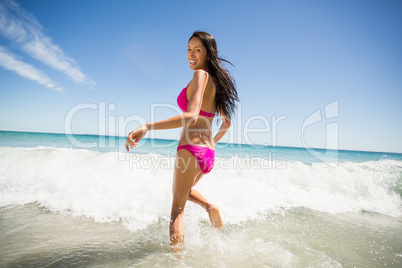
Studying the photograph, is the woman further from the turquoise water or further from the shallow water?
the turquoise water

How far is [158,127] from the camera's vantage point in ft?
4.87

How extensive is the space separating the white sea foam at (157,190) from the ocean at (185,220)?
3 cm

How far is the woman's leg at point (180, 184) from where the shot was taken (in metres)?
1.77

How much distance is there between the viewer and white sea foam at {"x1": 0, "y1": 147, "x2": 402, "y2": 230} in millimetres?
3773

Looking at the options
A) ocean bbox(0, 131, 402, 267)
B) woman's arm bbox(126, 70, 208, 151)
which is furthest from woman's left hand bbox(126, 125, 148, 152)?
ocean bbox(0, 131, 402, 267)

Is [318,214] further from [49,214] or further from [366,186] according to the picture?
[49,214]

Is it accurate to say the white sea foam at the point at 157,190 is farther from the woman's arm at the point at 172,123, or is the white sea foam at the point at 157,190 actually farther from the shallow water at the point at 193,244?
the woman's arm at the point at 172,123

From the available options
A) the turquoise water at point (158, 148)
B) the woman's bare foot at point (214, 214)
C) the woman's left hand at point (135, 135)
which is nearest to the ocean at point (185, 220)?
the woman's bare foot at point (214, 214)

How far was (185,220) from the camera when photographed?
330 centimetres

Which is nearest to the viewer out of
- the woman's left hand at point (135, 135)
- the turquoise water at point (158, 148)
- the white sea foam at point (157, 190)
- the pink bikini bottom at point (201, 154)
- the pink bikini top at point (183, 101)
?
the woman's left hand at point (135, 135)

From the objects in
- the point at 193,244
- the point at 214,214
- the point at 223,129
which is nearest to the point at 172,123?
→ the point at 223,129

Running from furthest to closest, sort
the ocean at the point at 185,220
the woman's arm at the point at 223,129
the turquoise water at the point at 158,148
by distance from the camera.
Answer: the turquoise water at the point at 158,148
the woman's arm at the point at 223,129
the ocean at the point at 185,220

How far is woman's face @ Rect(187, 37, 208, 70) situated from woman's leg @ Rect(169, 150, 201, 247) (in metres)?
0.91

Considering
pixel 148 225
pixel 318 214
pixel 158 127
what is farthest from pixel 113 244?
pixel 318 214
